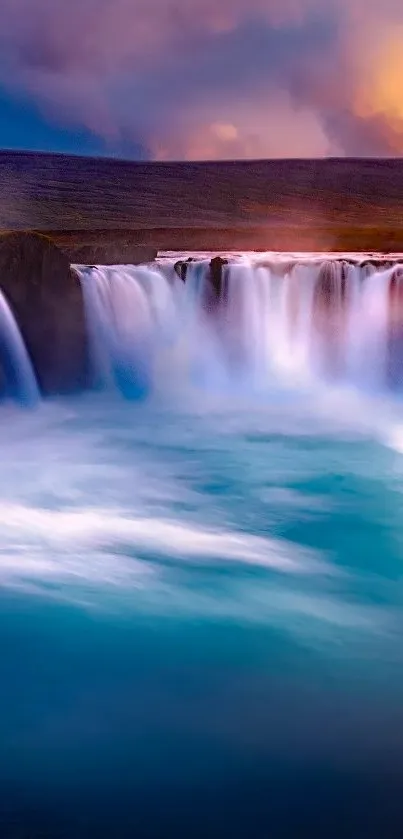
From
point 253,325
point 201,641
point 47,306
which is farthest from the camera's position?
point 253,325

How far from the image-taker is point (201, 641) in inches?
201

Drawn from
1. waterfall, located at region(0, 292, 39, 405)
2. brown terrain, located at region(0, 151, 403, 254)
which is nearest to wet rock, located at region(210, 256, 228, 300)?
waterfall, located at region(0, 292, 39, 405)

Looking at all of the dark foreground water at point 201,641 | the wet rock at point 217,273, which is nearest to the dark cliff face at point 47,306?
the wet rock at point 217,273

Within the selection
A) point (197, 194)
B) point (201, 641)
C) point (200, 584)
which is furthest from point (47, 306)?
point (197, 194)

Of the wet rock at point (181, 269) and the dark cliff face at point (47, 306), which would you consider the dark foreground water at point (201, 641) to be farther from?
the wet rock at point (181, 269)

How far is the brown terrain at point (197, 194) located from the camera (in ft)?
100

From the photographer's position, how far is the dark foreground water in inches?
143

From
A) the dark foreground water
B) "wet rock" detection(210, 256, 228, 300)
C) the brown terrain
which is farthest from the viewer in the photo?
the brown terrain

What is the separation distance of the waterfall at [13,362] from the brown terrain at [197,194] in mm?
12624

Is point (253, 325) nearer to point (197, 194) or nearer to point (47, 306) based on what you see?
point (47, 306)

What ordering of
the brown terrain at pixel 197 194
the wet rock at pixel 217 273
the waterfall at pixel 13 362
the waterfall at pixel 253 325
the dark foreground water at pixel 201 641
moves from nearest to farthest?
1. the dark foreground water at pixel 201 641
2. the waterfall at pixel 13 362
3. the waterfall at pixel 253 325
4. the wet rock at pixel 217 273
5. the brown terrain at pixel 197 194

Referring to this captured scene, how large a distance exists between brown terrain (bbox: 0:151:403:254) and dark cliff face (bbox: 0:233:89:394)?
39.1 ft

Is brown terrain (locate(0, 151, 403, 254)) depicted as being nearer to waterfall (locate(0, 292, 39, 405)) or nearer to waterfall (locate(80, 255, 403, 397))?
waterfall (locate(80, 255, 403, 397))

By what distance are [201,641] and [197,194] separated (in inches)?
1311
